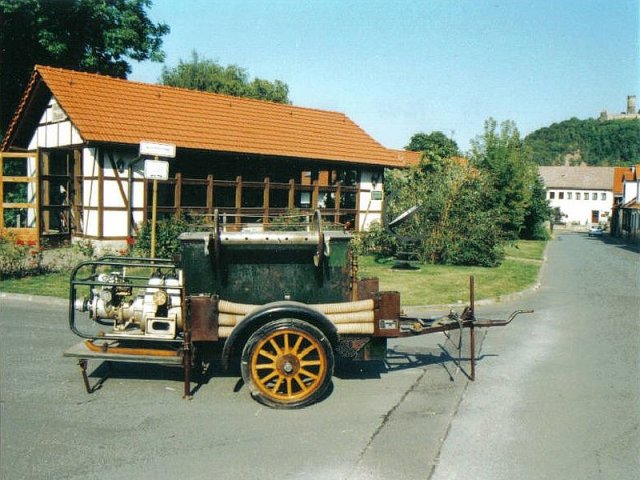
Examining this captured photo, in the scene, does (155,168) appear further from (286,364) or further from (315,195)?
(315,195)

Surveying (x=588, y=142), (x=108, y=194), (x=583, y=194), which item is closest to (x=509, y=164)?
(x=108, y=194)

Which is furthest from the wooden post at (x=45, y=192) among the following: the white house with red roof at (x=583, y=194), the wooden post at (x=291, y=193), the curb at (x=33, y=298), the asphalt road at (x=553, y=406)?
the white house with red roof at (x=583, y=194)

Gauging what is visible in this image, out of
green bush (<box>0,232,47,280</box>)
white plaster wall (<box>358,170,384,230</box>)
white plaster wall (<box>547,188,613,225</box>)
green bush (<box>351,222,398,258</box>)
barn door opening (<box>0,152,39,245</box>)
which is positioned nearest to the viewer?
green bush (<box>0,232,47,280</box>)

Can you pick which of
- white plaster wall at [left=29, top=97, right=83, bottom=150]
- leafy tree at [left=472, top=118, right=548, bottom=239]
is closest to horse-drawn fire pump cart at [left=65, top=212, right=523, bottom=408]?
white plaster wall at [left=29, top=97, right=83, bottom=150]

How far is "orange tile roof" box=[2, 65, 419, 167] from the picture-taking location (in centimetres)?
1848

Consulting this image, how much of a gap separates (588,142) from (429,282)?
132478 mm

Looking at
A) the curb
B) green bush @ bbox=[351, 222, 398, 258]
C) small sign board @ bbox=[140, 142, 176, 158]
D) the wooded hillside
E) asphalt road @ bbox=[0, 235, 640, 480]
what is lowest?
asphalt road @ bbox=[0, 235, 640, 480]

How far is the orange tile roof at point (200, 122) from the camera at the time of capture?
1848cm

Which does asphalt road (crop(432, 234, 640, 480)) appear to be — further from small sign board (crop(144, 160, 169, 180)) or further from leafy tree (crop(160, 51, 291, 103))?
leafy tree (crop(160, 51, 291, 103))

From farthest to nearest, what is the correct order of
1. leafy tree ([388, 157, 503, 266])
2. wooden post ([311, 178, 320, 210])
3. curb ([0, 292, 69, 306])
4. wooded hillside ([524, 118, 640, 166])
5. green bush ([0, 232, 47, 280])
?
1. wooded hillside ([524, 118, 640, 166])
2. wooden post ([311, 178, 320, 210])
3. leafy tree ([388, 157, 503, 266])
4. green bush ([0, 232, 47, 280])
5. curb ([0, 292, 69, 306])

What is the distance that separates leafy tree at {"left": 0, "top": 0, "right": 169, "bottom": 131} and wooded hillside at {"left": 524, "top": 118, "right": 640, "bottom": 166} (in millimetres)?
104438

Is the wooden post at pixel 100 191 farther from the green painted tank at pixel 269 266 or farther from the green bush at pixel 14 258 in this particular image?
the green painted tank at pixel 269 266

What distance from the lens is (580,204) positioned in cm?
9088

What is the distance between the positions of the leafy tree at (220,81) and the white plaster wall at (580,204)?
53.4 m
